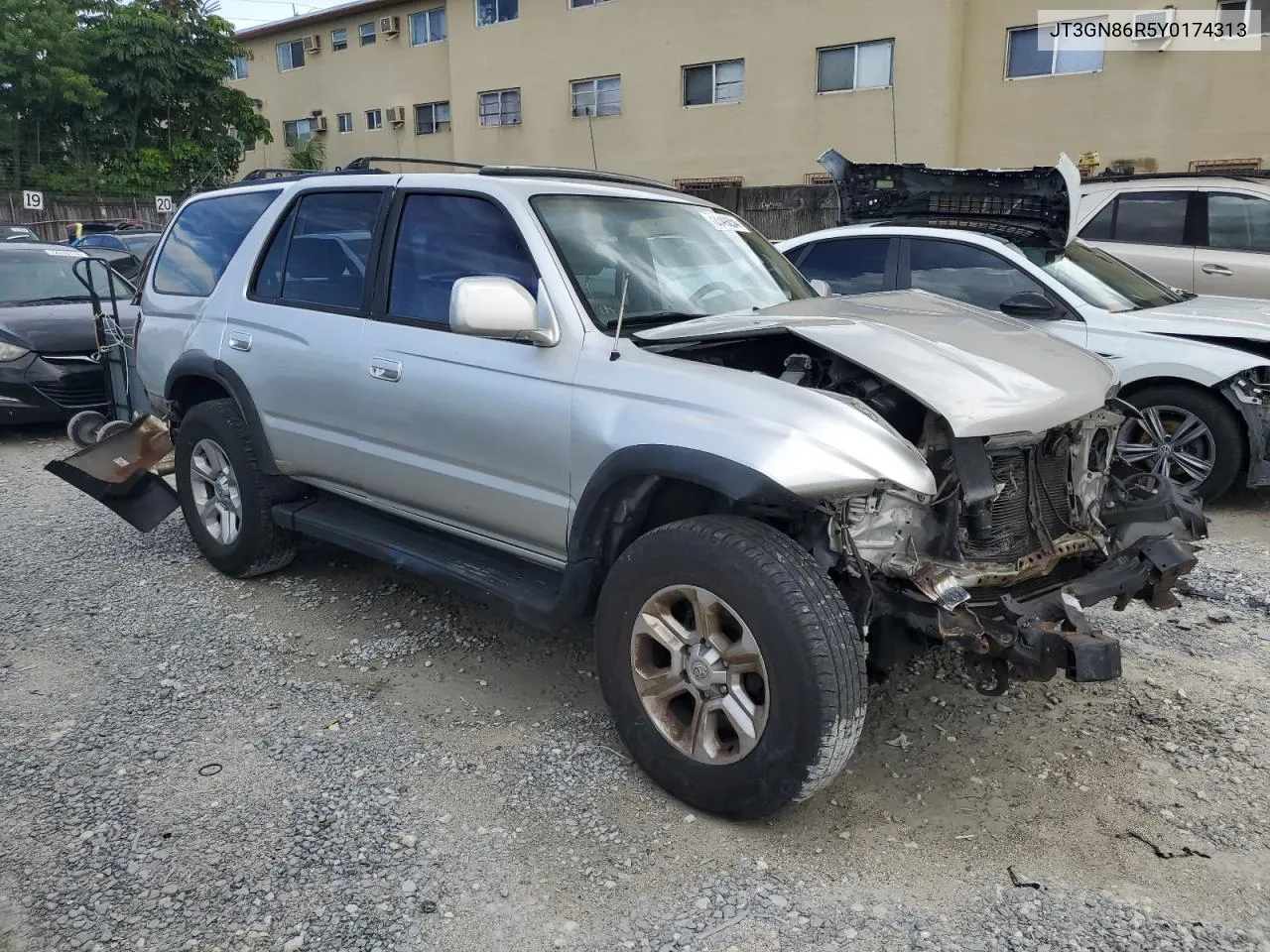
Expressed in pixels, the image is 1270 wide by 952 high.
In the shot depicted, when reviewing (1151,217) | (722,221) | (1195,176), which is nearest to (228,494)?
(722,221)

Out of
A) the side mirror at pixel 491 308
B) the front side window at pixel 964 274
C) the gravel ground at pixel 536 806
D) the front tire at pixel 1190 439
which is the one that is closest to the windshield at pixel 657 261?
the side mirror at pixel 491 308

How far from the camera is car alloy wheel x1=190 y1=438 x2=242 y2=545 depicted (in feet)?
15.9

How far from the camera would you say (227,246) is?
192 inches

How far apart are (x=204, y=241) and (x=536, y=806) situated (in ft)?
11.8

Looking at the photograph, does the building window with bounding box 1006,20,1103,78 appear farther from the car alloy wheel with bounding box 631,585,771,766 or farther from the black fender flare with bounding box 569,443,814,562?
the car alloy wheel with bounding box 631,585,771,766

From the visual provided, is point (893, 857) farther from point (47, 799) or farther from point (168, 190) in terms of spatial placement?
point (168, 190)

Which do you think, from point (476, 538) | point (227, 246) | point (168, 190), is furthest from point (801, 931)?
point (168, 190)

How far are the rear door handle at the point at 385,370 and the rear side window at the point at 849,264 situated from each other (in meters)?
3.82

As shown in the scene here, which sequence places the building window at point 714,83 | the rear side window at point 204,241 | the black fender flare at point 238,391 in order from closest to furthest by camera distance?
the black fender flare at point 238,391 < the rear side window at point 204,241 < the building window at point 714,83

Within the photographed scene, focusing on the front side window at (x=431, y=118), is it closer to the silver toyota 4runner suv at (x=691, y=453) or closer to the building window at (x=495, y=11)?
the building window at (x=495, y=11)

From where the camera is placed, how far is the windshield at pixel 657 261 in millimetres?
3549

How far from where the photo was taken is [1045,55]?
1664 centimetres

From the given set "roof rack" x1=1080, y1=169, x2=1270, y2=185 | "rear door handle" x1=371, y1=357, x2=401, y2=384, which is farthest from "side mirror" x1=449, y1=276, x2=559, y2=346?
"roof rack" x1=1080, y1=169, x2=1270, y2=185

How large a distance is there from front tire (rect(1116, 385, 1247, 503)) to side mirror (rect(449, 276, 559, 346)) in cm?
412
